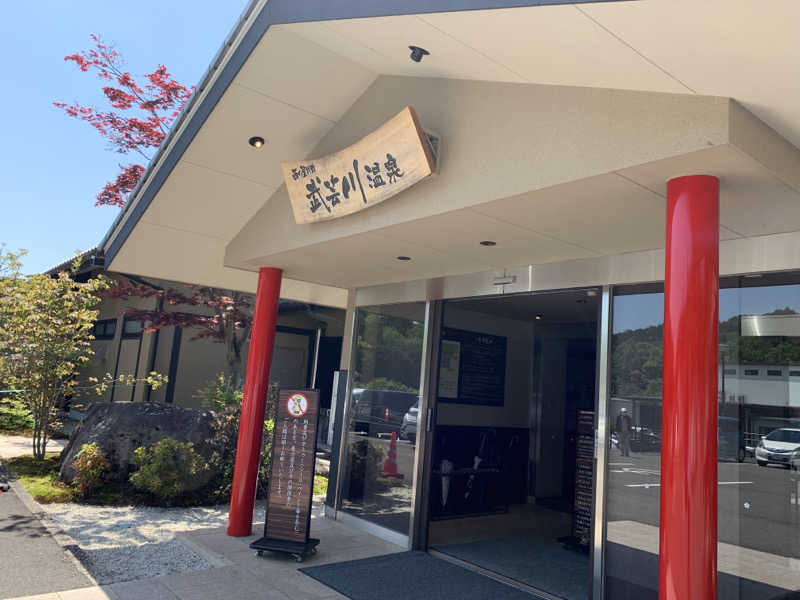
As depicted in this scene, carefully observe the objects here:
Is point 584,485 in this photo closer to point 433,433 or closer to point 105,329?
point 433,433

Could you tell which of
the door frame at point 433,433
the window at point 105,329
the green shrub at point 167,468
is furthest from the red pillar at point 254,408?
the window at point 105,329

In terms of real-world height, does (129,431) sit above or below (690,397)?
below

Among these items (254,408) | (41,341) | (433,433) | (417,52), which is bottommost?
(433,433)

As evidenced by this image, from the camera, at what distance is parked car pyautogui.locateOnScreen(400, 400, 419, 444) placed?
5.71 m

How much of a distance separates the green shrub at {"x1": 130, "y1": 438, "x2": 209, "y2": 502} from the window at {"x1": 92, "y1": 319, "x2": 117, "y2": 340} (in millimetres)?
8981

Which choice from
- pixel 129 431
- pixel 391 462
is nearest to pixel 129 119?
pixel 129 431

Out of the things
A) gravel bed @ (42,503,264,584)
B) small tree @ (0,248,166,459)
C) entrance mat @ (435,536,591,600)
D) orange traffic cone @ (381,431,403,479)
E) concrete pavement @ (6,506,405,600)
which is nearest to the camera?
concrete pavement @ (6,506,405,600)

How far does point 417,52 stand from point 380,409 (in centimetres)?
388

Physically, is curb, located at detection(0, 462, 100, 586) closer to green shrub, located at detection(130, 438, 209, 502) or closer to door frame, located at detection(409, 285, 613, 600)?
green shrub, located at detection(130, 438, 209, 502)

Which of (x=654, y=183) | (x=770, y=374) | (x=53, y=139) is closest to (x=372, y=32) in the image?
(x=654, y=183)

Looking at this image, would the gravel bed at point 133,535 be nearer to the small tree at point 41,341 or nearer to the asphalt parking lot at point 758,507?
the small tree at point 41,341

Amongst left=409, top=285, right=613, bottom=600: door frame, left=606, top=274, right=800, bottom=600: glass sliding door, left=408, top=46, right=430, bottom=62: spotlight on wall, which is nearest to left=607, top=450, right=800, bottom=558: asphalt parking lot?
left=606, top=274, right=800, bottom=600: glass sliding door

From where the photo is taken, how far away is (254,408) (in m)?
5.68

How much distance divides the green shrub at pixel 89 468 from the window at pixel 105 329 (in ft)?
28.2
